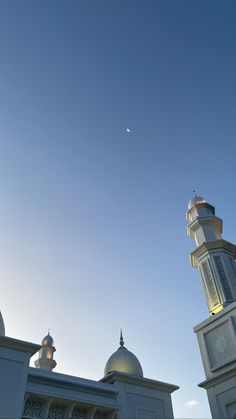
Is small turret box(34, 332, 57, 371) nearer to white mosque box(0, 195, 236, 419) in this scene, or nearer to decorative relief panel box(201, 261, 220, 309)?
white mosque box(0, 195, 236, 419)

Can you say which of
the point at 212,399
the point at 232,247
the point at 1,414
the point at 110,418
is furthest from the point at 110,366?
the point at 232,247

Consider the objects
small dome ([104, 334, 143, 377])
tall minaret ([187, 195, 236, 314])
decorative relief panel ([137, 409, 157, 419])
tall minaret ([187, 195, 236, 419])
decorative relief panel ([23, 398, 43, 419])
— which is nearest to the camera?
decorative relief panel ([23, 398, 43, 419])

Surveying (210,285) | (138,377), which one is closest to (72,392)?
(138,377)

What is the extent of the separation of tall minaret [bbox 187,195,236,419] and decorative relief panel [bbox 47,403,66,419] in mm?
5536

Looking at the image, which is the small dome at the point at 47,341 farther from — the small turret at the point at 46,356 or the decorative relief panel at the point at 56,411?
the decorative relief panel at the point at 56,411

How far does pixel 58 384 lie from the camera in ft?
39.7

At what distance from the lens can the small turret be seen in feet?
68.7

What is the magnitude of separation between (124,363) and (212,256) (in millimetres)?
5688

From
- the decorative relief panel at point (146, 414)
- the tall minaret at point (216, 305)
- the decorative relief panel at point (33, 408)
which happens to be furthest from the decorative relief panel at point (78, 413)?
the tall minaret at point (216, 305)

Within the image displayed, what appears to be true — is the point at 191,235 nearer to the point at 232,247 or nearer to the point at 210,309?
the point at 232,247

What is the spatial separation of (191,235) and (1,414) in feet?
38.2

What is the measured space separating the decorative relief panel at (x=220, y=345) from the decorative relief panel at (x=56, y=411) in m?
5.81

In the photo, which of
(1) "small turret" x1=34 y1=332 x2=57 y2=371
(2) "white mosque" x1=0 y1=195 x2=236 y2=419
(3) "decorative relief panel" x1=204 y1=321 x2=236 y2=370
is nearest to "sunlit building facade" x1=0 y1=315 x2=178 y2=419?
(2) "white mosque" x1=0 y1=195 x2=236 y2=419

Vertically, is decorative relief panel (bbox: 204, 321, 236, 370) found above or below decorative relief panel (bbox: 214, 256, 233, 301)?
below
